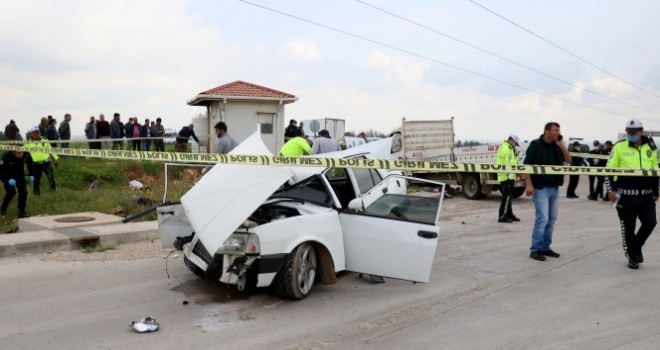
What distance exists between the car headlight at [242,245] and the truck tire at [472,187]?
12127 mm

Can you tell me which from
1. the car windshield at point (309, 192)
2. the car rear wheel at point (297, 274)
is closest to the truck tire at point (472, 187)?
the car windshield at point (309, 192)

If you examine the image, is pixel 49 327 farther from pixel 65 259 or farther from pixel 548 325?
pixel 548 325

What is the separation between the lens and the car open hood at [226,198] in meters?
5.11

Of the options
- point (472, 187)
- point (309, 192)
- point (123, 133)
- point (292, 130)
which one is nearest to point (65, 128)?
point (123, 133)

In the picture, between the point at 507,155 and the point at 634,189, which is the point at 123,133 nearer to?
the point at 507,155

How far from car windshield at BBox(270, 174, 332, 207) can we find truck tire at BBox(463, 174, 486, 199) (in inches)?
427

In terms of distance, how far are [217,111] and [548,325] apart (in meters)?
16.7

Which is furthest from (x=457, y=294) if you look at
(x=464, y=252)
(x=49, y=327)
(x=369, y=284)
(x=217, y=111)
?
(x=217, y=111)

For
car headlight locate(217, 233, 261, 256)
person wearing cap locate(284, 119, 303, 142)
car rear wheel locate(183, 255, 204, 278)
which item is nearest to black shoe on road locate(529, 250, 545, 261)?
car headlight locate(217, 233, 261, 256)

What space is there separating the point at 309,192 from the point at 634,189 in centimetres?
428

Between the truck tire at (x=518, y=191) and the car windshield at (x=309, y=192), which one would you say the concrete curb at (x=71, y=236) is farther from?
the truck tire at (x=518, y=191)

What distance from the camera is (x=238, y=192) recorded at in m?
5.45

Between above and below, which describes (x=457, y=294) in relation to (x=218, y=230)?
below

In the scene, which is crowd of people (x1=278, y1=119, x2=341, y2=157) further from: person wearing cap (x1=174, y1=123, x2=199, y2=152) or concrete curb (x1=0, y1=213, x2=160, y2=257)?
person wearing cap (x1=174, y1=123, x2=199, y2=152)
